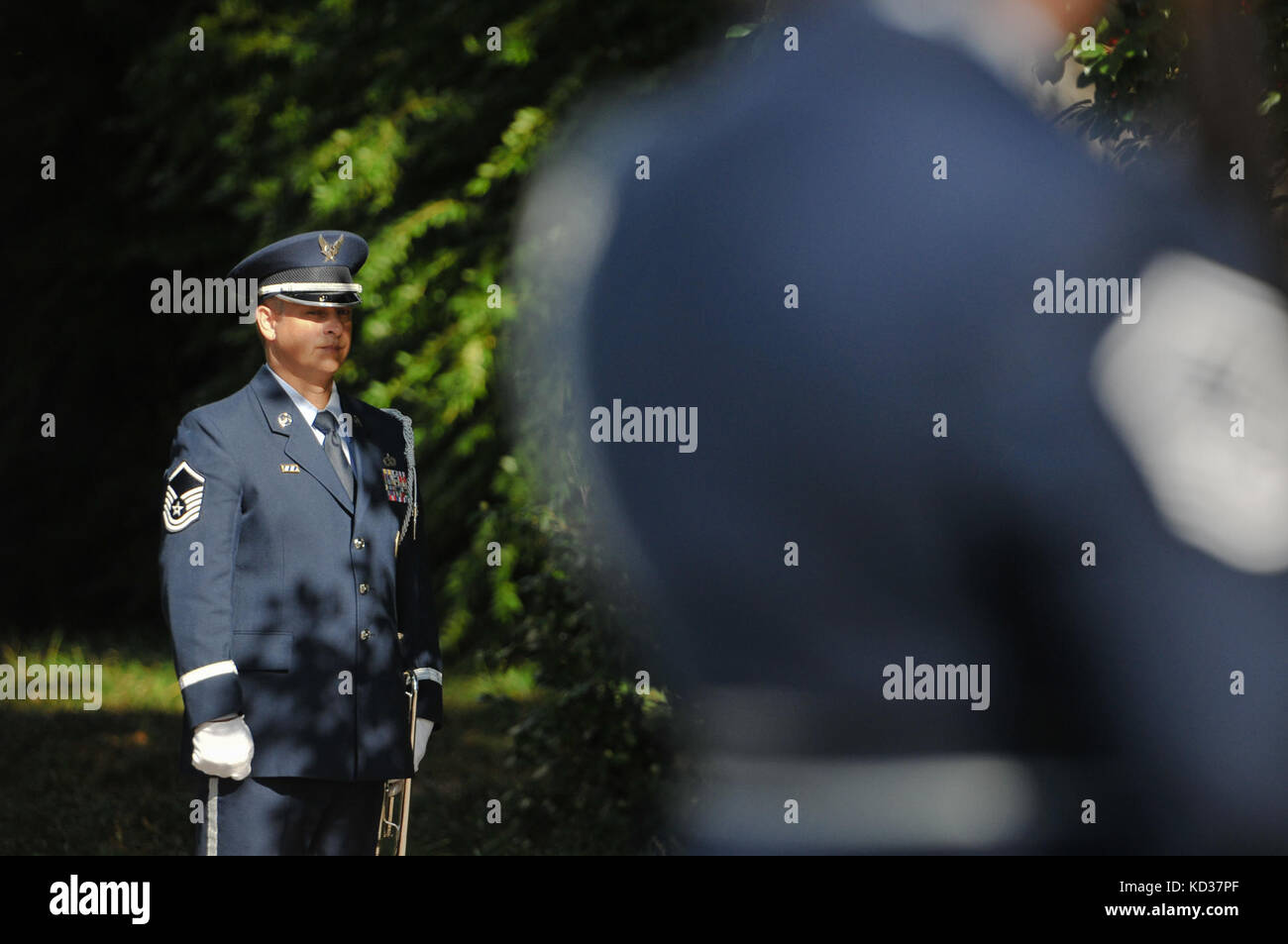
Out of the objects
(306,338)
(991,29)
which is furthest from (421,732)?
(991,29)

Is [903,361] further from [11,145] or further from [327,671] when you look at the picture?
[11,145]

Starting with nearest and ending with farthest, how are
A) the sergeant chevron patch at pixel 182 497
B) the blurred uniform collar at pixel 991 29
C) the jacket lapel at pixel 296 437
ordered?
the sergeant chevron patch at pixel 182 497
the jacket lapel at pixel 296 437
the blurred uniform collar at pixel 991 29

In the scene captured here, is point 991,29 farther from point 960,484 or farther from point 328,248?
point 328,248

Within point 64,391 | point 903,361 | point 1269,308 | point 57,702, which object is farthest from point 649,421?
point 64,391

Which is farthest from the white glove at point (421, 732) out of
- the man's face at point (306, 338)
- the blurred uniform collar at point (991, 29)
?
Answer: the blurred uniform collar at point (991, 29)

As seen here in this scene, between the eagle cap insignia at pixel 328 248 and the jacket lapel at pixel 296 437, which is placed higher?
the eagle cap insignia at pixel 328 248

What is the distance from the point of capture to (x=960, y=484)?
6.30 meters

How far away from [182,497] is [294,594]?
39cm

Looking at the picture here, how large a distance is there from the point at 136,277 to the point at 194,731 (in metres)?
9.41

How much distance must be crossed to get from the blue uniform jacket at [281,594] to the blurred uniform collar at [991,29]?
3424 mm

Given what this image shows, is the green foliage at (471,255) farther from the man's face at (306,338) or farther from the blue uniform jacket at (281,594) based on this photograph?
the man's face at (306,338)

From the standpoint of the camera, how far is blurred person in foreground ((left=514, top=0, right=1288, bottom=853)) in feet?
20.3

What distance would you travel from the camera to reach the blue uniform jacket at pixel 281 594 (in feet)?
13.6

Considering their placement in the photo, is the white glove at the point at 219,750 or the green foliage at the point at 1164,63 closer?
the white glove at the point at 219,750
